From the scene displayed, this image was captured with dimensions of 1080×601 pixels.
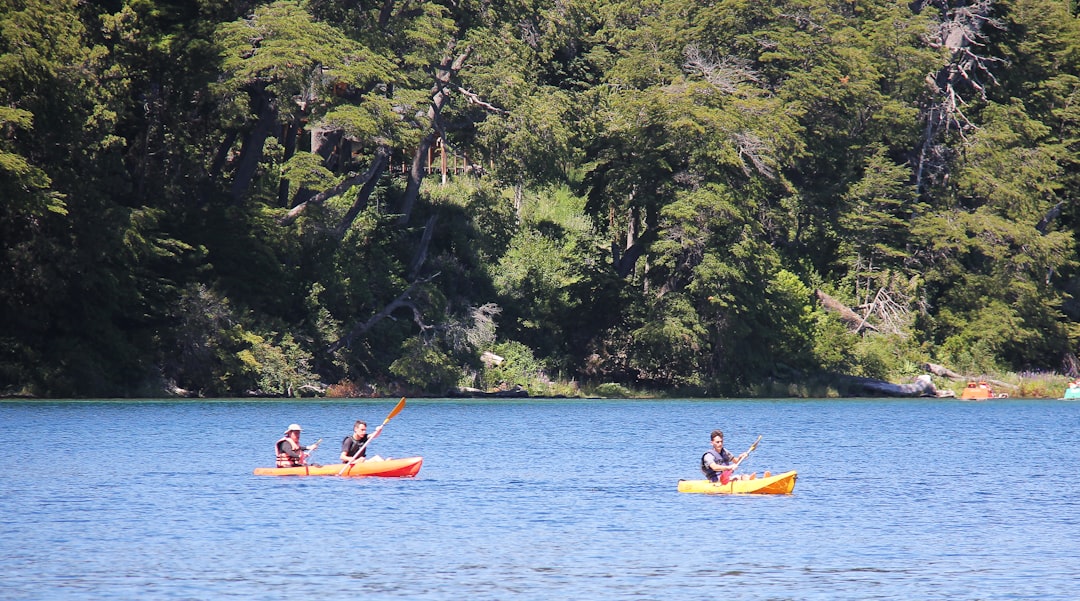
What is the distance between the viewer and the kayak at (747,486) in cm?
2389

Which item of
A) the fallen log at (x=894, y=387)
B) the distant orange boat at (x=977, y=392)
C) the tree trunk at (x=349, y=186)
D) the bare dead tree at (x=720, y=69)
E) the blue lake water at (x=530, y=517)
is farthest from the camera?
the fallen log at (x=894, y=387)

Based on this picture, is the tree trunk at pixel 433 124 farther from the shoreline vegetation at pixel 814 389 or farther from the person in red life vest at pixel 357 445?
the person in red life vest at pixel 357 445

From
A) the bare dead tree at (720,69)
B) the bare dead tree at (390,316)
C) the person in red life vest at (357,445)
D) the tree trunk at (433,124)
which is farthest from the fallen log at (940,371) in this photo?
the person in red life vest at (357,445)

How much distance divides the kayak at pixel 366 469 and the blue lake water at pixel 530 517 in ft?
0.69

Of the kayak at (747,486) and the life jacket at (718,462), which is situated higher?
the life jacket at (718,462)

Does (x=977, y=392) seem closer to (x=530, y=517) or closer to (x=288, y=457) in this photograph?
(x=288, y=457)

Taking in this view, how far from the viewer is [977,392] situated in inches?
2346

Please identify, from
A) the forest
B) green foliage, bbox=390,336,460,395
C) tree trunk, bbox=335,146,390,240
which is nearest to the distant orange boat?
the forest

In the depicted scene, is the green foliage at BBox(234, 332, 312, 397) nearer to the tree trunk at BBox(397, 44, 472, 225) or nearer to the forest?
the forest

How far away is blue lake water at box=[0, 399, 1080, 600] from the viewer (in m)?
16.3

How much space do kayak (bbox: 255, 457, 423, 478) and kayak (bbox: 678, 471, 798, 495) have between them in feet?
16.4

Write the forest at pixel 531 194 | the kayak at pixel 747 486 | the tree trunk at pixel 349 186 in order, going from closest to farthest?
the kayak at pixel 747 486, the forest at pixel 531 194, the tree trunk at pixel 349 186

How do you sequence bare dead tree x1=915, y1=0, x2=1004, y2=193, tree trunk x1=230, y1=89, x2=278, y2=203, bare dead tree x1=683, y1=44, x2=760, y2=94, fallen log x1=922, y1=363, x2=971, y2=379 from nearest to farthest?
tree trunk x1=230, y1=89, x2=278, y2=203
bare dead tree x1=683, y1=44, x2=760, y2=94
fallen log x1=922, y1=363, x2=971, y2=379
bare dead tree x1=915, y1=0, x2=1004, y2=193

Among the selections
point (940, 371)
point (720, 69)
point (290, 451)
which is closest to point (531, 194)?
point (720, 69)
